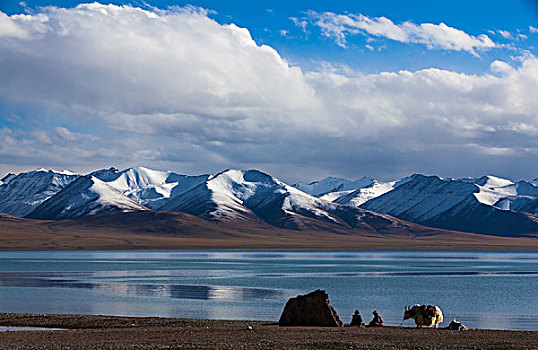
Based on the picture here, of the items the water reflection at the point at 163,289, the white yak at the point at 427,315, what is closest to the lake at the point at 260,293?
the water reflection at the point at 163,289

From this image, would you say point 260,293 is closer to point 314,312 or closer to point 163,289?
point 163,289

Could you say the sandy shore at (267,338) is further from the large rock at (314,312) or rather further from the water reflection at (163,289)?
the water reflection at (163,289)

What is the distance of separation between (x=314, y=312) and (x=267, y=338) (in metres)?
5.43

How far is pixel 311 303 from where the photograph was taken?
32.8 metres

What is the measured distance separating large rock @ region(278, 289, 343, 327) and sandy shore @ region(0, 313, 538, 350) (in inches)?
43.4

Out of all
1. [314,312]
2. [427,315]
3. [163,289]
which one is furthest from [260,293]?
[427,315]

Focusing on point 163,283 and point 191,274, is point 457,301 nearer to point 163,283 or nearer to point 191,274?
point 163,283

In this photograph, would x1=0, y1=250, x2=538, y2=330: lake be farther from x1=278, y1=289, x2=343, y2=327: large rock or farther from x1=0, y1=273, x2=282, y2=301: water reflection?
x1=278, y1=289, x2=343, y2=327: large rock

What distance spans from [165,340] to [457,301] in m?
28.3

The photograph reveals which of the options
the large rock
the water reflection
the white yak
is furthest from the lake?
the large rock

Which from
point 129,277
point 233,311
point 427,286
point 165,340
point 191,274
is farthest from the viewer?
point 191,274

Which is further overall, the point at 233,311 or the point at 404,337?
the point at 233,311

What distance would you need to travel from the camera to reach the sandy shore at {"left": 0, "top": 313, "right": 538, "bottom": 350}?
25.9 m

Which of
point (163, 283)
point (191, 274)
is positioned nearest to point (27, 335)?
point (163, 283)
